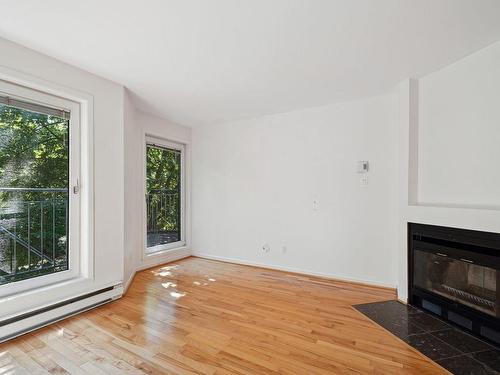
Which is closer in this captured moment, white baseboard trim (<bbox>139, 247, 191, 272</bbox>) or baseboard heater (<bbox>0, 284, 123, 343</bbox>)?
baseboard heater (<bbox>0, 284, 123, 343</bbox>)

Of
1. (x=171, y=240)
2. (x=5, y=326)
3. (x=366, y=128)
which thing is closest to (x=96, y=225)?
(x=5, y=326)

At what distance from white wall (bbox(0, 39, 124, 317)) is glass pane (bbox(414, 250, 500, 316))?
3192mm

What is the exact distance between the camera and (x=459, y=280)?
7.68 ft

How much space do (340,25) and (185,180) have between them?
12.0ft

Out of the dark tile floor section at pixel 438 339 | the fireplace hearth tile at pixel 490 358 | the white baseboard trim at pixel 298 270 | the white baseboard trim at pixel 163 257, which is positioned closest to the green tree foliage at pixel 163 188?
the white baseboard trim at pixel 163 257

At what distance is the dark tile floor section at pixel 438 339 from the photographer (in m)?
1.77

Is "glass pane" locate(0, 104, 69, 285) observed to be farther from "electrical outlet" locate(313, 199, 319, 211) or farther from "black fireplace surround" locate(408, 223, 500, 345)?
"black fireplace surround" locate(408, 223, 500, 345)

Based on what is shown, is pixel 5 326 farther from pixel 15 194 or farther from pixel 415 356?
pixel 415 356

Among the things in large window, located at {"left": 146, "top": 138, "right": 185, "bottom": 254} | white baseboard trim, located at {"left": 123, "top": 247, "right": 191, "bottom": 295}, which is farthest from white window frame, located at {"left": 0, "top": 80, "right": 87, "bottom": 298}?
large window, located at {"left": 146, "top": 138, "right": 185, "bottom": 254}

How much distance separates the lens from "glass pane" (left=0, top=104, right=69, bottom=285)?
2.23 m

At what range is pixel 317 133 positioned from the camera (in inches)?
146

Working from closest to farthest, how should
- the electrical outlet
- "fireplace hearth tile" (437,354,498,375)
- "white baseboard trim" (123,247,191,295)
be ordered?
"fireplace hearth tile" (437,354,498,375) < the electrical outlet < "white baseboard trim" (123,247,191,295)

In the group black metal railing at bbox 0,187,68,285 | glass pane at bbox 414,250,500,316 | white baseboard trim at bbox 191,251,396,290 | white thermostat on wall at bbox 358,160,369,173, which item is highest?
white thermostat on wall at bbox 358,160,369,173

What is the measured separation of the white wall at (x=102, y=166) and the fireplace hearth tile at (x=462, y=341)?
310 centimetres
